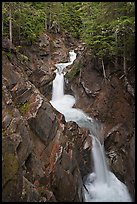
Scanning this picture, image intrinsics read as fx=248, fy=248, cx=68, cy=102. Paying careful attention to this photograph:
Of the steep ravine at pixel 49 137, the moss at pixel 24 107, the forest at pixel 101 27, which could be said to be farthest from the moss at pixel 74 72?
the moss at pixel 24 107

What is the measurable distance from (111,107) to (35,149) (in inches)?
310

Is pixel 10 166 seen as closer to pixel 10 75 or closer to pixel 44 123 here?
pixel 44 123

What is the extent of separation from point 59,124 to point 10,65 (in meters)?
4.59

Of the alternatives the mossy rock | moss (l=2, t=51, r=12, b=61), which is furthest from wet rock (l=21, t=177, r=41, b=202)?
the mossy rock

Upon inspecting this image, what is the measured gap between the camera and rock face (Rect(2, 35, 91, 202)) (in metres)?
9.44

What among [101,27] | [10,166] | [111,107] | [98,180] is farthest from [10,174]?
[101,27]

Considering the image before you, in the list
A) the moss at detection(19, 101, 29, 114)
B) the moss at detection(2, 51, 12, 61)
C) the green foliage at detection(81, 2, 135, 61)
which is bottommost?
the moss at detection(19, 101, 29, 114)

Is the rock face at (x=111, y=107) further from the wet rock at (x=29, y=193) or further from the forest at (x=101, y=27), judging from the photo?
the wet rock at (x=29, y=193)

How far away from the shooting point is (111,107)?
18094 mm

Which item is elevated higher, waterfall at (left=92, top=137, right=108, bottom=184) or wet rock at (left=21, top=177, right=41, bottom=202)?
waterfall at (left=92, top=137, right=108, bottom=184)

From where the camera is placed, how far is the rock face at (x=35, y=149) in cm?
944

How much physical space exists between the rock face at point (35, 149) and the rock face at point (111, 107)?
1926 millimetres

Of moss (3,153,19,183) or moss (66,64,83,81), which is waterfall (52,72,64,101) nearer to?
moss (66,64,83,81)

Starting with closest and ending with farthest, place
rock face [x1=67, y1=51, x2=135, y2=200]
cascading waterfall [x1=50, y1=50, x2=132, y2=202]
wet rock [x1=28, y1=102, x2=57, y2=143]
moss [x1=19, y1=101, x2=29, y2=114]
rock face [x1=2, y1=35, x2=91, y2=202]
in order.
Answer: rock face [x1=2, y1=35, x2=91, y2=202] < wet rock [x1=28, y1=102, x2=57, y2=143] < moss [x1=19, y1=101, x2=29, y2=114] < cascading waterfall [x1=50, y1=50, x2=132, y2=202] < rock face [x1=67, y1=51, x2=135, y2=200]
